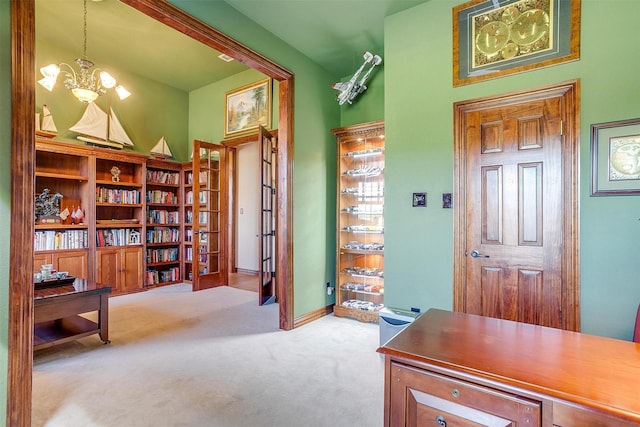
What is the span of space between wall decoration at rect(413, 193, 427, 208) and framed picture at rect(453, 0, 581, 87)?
3.26 ft

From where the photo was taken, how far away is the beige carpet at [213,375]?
6.18 ft

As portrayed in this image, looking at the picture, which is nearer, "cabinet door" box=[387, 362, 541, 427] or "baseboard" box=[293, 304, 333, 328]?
"cabinet door" box=[387, 362, 541, 427]

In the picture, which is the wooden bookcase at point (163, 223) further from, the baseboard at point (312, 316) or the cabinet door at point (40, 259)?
the baseboard at point (312, 316)

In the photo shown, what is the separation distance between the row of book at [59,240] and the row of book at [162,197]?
118 cm

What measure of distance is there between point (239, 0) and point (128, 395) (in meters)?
3.22

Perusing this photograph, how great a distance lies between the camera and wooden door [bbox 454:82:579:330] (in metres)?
2.25

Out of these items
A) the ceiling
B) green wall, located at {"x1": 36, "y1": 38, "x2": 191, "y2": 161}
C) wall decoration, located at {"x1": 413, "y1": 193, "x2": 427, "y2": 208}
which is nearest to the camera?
wall decoration, located at {"x1": 413, "y1": 193, "x2": 427, "y2": 208}

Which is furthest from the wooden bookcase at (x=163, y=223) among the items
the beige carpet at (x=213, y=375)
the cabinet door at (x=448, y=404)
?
the cabinet door at (x=448, y=404)

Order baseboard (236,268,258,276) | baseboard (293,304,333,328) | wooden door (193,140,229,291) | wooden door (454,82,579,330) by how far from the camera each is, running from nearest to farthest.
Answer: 1. wooden door (454,82,579,330)
2. baseboard (293,304,333,328)
3. wooden door (193,140,229,291)
4. baseboard (236,268,258,276)

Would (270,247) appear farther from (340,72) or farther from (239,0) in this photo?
(239,0)

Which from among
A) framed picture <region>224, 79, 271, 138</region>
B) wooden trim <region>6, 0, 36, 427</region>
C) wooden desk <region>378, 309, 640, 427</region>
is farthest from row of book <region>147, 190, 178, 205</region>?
wooden desk <region>378, 309, 640, 427</region>

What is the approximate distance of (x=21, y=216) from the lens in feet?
5.38

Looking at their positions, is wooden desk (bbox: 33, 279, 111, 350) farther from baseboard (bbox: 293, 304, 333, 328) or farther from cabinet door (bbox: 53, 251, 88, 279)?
baseboard (bbox: 293, 304, 333, 328)

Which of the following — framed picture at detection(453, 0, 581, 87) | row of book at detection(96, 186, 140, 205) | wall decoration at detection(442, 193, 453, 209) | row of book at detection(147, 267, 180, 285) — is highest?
framed picture at detection(453, 0, 581, 87)
